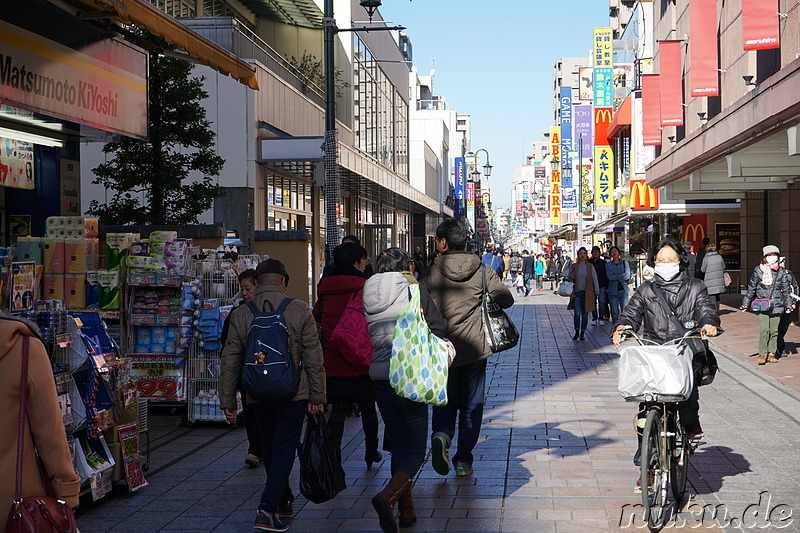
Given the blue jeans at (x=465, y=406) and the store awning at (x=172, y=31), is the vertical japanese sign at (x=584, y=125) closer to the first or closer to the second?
Answer: the store awning at (x=172, y=31)

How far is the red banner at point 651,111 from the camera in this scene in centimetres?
2745

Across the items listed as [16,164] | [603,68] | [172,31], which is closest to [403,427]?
[172,31]

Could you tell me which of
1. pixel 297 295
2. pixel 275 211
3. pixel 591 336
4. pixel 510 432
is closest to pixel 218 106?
pixel 275 211

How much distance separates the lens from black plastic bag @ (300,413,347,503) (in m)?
5.91

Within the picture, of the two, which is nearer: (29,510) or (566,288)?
(29,510)

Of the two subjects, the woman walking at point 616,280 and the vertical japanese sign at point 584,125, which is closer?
the woman walking at point 616,280

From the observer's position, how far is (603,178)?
45844 mm

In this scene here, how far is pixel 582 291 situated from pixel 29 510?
15.7m

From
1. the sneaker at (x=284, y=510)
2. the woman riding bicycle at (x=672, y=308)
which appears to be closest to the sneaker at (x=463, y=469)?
the woman riding bicycle at (x=672, y=308)

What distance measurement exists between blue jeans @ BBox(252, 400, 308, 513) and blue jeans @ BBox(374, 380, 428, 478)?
51 centimetres

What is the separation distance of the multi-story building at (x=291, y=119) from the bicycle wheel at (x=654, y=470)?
9855mm

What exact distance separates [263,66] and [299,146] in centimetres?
210

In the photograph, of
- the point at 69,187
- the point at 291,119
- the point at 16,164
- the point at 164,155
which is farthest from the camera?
the point at 291,119

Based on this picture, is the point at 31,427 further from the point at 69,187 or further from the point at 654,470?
the point at 69,187
